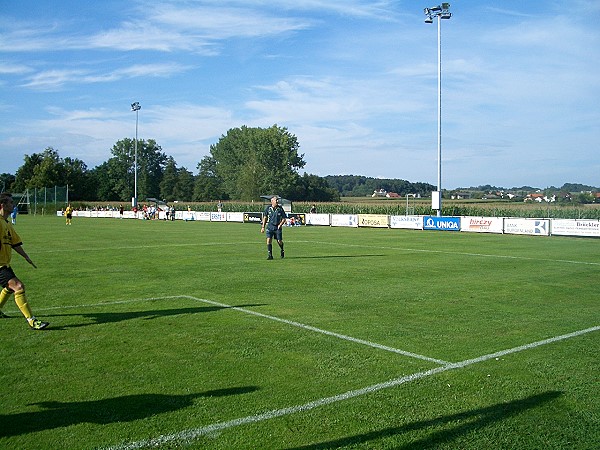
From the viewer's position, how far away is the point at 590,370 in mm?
6633

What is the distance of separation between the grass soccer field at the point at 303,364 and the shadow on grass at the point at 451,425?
0.02 m

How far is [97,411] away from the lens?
5.33 metres

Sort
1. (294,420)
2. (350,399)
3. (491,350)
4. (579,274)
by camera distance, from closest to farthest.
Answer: (294,420)
(350,399)
(491,350)
(579,274)

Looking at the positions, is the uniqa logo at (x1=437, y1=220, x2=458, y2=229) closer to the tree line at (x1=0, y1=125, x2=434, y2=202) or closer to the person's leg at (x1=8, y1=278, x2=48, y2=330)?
the person's leg at (x1=8, y1=278, x2=48, y2=330)

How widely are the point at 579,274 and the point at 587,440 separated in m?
12.2

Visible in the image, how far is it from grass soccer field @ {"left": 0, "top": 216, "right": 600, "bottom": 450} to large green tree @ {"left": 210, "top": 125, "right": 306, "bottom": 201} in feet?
321

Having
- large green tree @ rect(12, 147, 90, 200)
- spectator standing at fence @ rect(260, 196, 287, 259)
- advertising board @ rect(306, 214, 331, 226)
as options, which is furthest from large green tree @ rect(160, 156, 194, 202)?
spectator standing at fence @ rect(260, 196, 287, 259)

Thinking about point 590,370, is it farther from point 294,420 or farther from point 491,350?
point 294,420

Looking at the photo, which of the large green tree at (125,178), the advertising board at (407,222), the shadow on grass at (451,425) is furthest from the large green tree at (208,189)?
the shadow on grass at (451,425)

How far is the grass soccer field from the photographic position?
193 inches

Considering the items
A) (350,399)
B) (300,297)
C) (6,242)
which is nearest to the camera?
(350,399)

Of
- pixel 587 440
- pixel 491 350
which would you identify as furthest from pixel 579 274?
pixel 587 440

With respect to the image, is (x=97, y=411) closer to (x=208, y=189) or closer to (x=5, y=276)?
(x=5, y=276)

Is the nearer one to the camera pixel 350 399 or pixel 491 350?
pixel 350 399
